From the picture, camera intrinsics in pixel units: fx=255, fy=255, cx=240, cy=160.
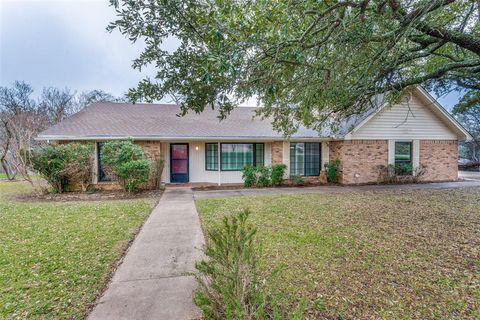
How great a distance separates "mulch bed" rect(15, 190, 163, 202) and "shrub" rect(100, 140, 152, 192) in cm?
44

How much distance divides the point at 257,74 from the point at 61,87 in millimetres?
32102

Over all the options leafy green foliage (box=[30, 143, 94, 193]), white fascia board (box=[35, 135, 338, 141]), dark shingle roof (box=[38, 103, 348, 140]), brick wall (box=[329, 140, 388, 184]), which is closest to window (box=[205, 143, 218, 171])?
dark shingle roof (box=[38, 103, 348, 140])

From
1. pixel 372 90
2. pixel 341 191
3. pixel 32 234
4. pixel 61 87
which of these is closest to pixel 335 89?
pixel 372 90

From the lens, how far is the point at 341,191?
10.7 metres

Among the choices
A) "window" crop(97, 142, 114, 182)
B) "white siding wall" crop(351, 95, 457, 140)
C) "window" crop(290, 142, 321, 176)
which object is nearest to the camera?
"window" crop(97, 142, 114, 182)

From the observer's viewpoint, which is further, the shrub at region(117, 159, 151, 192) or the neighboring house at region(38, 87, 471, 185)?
the neighboring house at region(38, 87, 471, 185)

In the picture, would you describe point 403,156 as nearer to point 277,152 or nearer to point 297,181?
point 297,181

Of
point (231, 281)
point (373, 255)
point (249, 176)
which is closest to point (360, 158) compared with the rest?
point (249, 176)

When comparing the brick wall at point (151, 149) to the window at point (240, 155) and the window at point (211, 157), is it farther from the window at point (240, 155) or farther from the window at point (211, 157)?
the window at point (240, 155)

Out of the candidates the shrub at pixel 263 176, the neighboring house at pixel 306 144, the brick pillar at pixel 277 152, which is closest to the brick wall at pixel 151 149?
the neighboring house at pixel 306 144

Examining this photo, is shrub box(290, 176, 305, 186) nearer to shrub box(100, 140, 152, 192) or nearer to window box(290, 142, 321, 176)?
window box(290, 142, 321, 176)

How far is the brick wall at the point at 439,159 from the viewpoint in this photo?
1340 cm

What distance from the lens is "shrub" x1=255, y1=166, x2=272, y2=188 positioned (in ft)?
39.9

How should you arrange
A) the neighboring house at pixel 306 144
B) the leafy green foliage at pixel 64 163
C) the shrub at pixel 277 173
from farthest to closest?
the neighboring house at pixel 306 144, the shrub at pixel 277 173, the leafy green foliage at pixel 64 163
